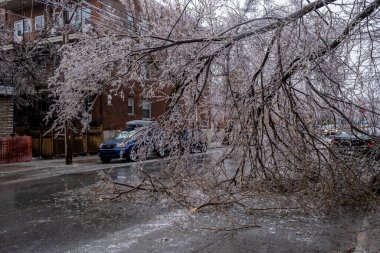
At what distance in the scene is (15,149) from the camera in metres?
19.5

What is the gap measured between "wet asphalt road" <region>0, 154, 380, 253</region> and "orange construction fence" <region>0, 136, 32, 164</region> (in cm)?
1016

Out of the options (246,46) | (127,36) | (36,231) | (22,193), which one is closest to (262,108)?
(246,46)

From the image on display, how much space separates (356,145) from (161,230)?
206 inches

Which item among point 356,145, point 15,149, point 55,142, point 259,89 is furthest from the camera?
point 55,142

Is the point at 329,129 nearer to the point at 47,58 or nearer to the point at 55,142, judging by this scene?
the point at 55,142

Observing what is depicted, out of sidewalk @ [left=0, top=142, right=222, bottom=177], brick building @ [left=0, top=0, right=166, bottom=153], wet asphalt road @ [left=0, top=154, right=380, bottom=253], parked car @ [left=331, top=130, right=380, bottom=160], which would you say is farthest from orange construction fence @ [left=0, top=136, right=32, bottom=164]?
parked car @ [left=331, top=130, right=380, bottom=160]

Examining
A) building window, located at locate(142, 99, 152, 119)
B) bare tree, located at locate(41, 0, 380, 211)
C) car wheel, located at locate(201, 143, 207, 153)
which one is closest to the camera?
bare tree, located at locate(41, 0, 380, 211)

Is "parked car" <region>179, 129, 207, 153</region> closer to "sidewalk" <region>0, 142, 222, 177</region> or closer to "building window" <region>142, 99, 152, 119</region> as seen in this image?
"sidewalk" <region>0, 142, 222, 177</region>

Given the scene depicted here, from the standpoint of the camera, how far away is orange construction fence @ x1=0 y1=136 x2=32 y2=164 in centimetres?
1895

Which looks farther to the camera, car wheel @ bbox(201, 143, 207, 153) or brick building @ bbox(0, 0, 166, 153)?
brick building @ bbox(0, 0, 166, 153)

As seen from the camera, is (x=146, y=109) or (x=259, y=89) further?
(x=146, y=109)

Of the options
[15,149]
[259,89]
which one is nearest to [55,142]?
[15,149]

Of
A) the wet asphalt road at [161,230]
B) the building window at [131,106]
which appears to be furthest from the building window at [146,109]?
the wet asphalt road at [161,230]

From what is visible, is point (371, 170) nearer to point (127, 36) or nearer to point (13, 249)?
point (127, 36)
